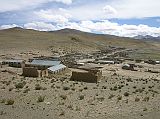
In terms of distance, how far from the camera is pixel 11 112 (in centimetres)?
2019

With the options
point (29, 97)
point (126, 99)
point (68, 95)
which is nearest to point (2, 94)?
point (29, 97)

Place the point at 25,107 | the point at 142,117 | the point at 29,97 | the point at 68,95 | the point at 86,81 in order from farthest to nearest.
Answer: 1. the point at 86,81
2. the point at 68,95
3. the point at 29,97
4. the point at 25,107
5. the point at 142,117

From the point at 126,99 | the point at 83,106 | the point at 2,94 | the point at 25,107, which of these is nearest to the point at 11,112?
the point at 25,107

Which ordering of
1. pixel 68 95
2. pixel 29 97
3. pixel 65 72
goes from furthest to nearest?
pixel 65 72 < pixel 68 95 < pixel 29 97

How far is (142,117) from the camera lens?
1998 cm

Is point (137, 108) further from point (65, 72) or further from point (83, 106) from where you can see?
point (65, 72)

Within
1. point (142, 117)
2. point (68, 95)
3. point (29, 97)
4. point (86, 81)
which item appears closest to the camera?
point (142, 117)

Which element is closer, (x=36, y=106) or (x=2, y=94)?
(x=36, y=106)

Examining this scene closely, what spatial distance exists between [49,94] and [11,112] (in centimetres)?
737

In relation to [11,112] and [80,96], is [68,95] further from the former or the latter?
[11,112]

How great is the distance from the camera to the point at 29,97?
83.5ft

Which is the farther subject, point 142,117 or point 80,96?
point 80,96

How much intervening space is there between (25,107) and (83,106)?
3747 mm

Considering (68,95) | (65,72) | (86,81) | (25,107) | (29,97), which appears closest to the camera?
(25,107)
